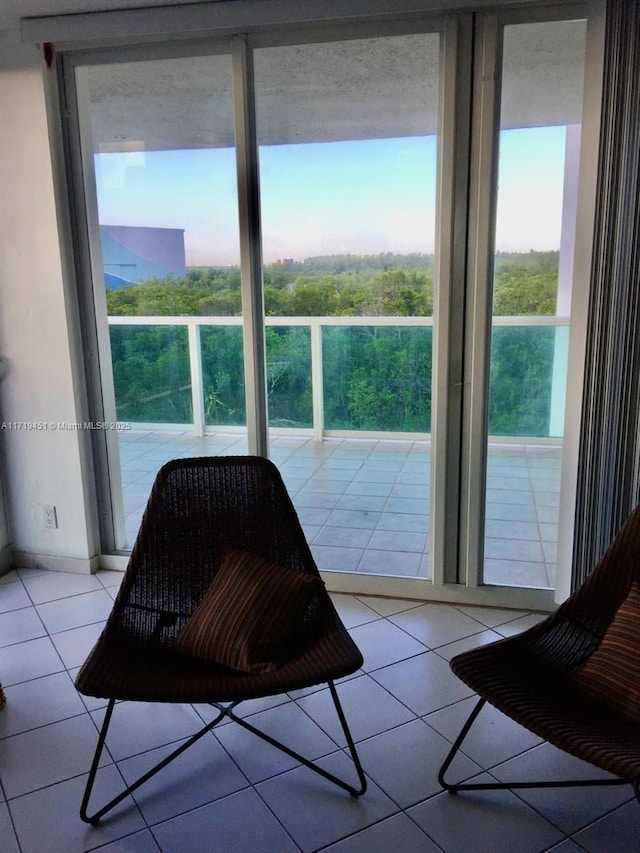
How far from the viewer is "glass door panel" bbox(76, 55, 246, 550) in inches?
112

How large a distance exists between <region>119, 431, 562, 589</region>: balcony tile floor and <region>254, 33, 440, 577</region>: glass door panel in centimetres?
1

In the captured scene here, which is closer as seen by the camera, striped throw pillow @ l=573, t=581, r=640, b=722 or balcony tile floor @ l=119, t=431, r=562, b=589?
striped throw pillow @ l=573, t=581, r=640, b=722

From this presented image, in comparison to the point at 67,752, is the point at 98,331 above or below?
above

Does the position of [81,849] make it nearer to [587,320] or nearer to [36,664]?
[36,664]

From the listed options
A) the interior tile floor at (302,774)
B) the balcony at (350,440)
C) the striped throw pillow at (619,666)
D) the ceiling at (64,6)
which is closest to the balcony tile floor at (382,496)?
the balcony at (350,440)

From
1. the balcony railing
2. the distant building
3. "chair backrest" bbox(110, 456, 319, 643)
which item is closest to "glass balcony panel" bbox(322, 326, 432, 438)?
the balcony railing

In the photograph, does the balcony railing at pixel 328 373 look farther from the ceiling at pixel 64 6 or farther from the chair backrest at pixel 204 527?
the ceiling at pixel 64 6

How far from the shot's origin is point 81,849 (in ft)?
5.50

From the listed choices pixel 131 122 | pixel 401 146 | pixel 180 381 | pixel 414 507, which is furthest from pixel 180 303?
pixel 414 507

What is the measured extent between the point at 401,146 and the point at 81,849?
2.58 metres

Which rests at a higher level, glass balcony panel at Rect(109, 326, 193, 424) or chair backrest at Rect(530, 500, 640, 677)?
glass balcony panel at Rect(109, 326, 193, 424)

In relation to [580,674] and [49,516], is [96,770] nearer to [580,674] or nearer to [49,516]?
[580,674]

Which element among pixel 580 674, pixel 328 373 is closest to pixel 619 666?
pixel 580 674

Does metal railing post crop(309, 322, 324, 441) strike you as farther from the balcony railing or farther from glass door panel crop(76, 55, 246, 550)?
glass door panel crop(76, 55, 246, 550)
